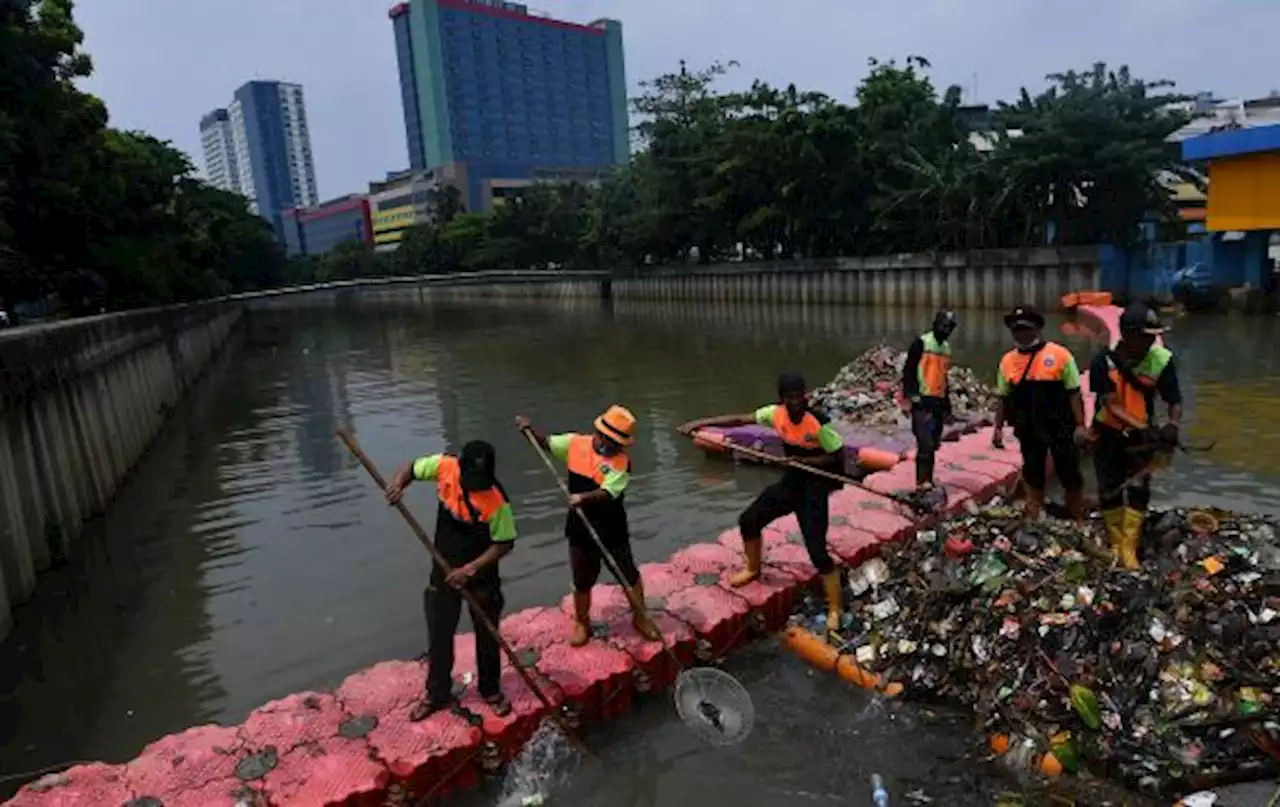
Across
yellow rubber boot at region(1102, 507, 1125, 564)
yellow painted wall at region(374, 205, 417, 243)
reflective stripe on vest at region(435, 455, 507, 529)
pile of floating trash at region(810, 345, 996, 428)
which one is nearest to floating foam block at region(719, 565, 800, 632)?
yellow rubber boot at region(1102, 507, 1125, 564)

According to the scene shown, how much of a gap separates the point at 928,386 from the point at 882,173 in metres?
34.8

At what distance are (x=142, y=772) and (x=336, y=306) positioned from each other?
94917 mm

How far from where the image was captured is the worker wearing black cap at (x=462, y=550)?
5.30 metres

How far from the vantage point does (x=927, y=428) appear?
8797 millimetres

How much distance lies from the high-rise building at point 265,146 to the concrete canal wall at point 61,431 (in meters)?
168

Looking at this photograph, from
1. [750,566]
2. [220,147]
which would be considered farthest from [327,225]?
[750,566]

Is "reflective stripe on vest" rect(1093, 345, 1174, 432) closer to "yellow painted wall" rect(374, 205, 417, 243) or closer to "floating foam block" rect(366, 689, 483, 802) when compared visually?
"floating foam block" rect(366, 689, 483, 802)

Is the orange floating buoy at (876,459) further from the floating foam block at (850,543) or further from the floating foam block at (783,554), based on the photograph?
the floating foam block at (783,554)

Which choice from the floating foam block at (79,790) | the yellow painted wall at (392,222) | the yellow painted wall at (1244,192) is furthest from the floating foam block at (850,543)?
the yellow painted wall at (392,222)

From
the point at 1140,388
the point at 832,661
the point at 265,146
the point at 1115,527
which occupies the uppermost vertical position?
the point at 265,146

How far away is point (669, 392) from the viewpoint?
21.5 m

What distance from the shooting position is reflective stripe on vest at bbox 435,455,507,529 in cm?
538

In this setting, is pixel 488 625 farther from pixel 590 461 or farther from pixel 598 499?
pixel 590 461

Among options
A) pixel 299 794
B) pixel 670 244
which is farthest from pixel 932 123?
pixel 299 794
